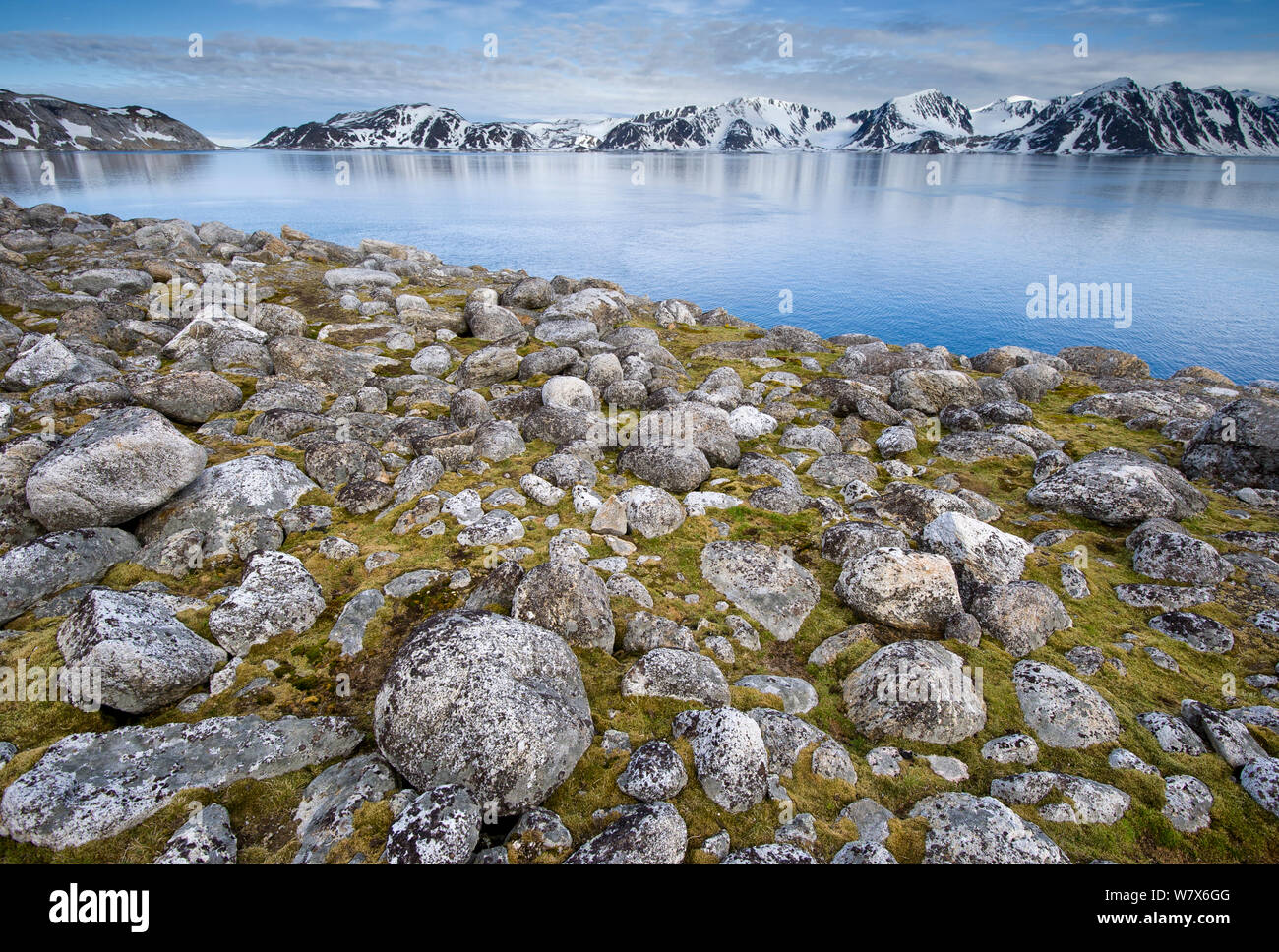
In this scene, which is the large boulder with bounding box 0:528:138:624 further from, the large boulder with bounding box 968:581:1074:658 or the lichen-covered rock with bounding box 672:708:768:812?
the large boulder with bounding box 968:581:1074:658

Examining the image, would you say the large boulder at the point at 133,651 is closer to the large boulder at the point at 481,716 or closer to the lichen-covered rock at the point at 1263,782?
the large boulder at the point at 481,716

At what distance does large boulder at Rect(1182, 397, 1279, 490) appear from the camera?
14445 millimetres

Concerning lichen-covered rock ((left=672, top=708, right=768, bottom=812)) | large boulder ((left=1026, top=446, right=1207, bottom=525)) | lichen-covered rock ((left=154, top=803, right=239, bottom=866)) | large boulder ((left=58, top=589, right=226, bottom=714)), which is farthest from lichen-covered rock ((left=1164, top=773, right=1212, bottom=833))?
large boulder ((left=58, top=589, right=226, bottom=714))

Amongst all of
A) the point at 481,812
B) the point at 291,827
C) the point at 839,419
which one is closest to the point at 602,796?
the point at 481,812

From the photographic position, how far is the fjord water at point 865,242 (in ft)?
130

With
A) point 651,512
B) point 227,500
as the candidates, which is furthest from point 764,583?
point 227,500

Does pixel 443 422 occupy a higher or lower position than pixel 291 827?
higher

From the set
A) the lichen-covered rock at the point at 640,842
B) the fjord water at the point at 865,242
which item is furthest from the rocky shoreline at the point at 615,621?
the fjord water at the point at 865,242

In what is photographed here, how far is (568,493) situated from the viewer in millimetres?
13438

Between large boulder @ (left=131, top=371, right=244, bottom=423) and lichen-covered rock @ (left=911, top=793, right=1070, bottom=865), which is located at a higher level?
large boulder @ (left=131, top=371, right=244, bottom=423)

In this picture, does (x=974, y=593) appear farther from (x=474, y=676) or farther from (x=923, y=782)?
(x=474, y=676)

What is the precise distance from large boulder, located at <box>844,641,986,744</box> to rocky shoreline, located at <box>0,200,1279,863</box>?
0.06m

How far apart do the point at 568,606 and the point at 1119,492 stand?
1255 centimetres
